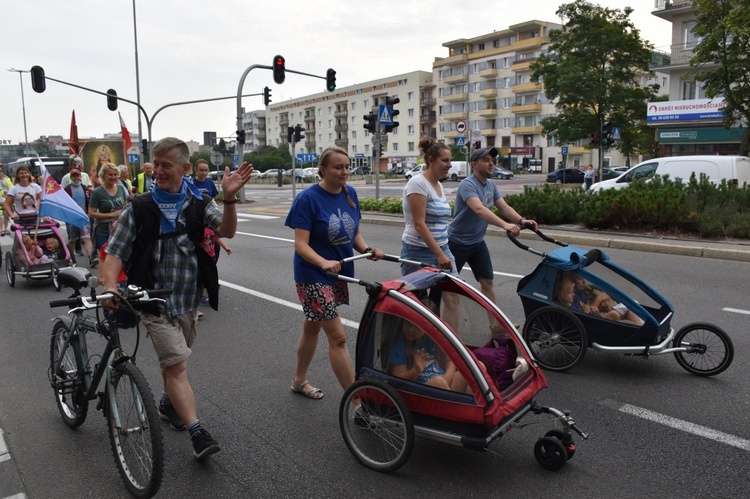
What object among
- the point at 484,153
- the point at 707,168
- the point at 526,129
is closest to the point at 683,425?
the point at 484,153

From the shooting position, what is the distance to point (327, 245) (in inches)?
165

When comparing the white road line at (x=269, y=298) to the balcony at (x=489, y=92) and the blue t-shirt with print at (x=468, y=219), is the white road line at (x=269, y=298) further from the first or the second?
the balcony at (x=489, y=92)

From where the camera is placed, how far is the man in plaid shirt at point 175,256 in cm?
345

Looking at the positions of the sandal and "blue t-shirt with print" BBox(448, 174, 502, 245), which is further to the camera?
"blue t-shirt with print" BBox(448, 174, 502, 245)

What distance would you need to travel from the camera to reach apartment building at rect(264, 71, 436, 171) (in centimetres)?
9562

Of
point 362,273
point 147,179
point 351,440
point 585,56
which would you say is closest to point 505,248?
point 362,273

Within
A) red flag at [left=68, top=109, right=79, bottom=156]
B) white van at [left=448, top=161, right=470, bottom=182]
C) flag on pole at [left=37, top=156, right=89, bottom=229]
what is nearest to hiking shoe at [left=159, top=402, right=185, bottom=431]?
flag on pole at [left=37, top=156, right=89, bottom=229]

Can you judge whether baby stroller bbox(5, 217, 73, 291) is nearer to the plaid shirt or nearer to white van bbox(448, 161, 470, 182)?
the plaid shirt

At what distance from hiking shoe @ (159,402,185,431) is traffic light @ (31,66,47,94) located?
24.6 metres

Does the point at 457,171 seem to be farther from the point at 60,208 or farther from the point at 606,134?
the point at 60,208

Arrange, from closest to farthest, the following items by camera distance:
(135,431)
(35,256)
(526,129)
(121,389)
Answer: (135,431), (121,389), (35,256), (526,129)

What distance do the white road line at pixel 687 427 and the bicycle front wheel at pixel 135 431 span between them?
304 centimetres

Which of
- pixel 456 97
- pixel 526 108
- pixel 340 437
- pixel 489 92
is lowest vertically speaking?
pixel 340 437

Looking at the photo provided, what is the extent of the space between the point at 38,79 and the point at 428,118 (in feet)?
247
